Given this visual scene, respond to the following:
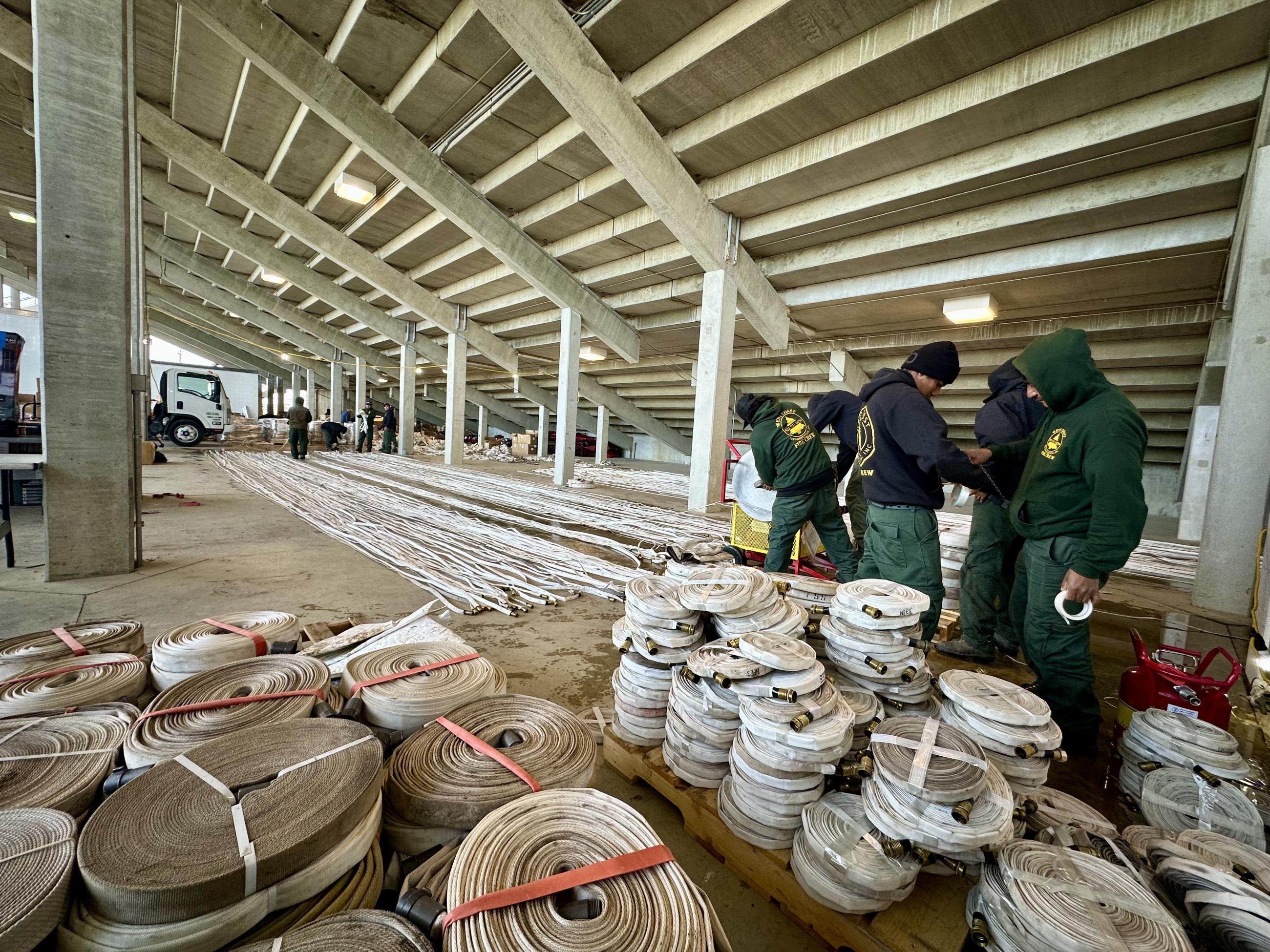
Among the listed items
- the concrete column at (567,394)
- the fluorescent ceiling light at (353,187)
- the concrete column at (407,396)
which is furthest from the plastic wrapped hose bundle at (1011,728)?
the concrete column at (407,396)

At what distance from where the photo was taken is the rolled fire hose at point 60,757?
120 cm

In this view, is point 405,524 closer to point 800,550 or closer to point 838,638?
point 800,550

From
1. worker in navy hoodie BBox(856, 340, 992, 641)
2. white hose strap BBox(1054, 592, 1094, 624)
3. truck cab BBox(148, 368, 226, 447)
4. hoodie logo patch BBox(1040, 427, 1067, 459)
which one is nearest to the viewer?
white hose strap BBox(1054, 592, 1094, 624)

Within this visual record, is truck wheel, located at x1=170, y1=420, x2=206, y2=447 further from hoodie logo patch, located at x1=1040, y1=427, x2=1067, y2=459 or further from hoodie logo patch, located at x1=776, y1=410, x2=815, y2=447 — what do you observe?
hoodie logo patch, located at x1=1040, y1=427, x2=1067, y2=459

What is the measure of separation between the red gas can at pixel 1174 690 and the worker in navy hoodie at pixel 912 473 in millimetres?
773

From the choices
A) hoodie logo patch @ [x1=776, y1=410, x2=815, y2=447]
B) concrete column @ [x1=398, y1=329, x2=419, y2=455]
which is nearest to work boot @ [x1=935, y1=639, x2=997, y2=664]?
hoodie logo patch @ [x1=776, y1=410, x2=815, y2=447]

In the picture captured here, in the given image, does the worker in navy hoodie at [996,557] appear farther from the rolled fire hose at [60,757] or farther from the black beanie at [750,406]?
the rolled fire hose at [60,757]

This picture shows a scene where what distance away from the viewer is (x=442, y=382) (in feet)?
87.6

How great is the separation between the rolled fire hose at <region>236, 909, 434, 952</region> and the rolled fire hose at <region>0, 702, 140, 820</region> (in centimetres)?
71

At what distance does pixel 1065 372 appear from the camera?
7.30 feet

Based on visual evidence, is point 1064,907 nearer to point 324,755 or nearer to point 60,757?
point 324,755

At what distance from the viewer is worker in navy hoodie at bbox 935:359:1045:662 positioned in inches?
117

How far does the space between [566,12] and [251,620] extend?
6.33 metres

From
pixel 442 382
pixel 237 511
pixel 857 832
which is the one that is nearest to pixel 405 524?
pixel 237 511
